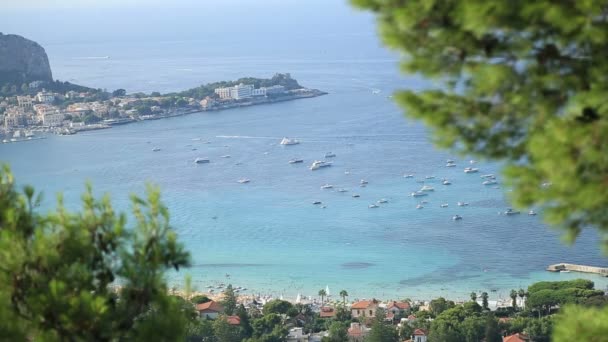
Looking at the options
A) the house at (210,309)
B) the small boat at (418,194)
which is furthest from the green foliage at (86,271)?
the small boat at (418,194)

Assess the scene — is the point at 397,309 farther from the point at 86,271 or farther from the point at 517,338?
the point at 86,271

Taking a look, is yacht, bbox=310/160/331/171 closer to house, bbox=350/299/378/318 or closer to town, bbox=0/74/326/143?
house, bbox=350/299/378/318

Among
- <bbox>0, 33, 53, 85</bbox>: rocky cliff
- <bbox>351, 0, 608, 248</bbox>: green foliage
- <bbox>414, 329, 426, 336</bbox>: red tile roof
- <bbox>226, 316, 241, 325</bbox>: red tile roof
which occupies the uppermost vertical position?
<bbox>0, 33, 53, 85</bbox>: rocky cliff

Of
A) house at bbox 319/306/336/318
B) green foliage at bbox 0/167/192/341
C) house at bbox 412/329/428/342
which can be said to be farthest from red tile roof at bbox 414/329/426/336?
green foliage at bbox 0/167/192/341

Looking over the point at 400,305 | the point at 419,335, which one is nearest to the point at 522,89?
the point at 419,335

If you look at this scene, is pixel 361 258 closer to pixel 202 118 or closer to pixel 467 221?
pixel 467 221
